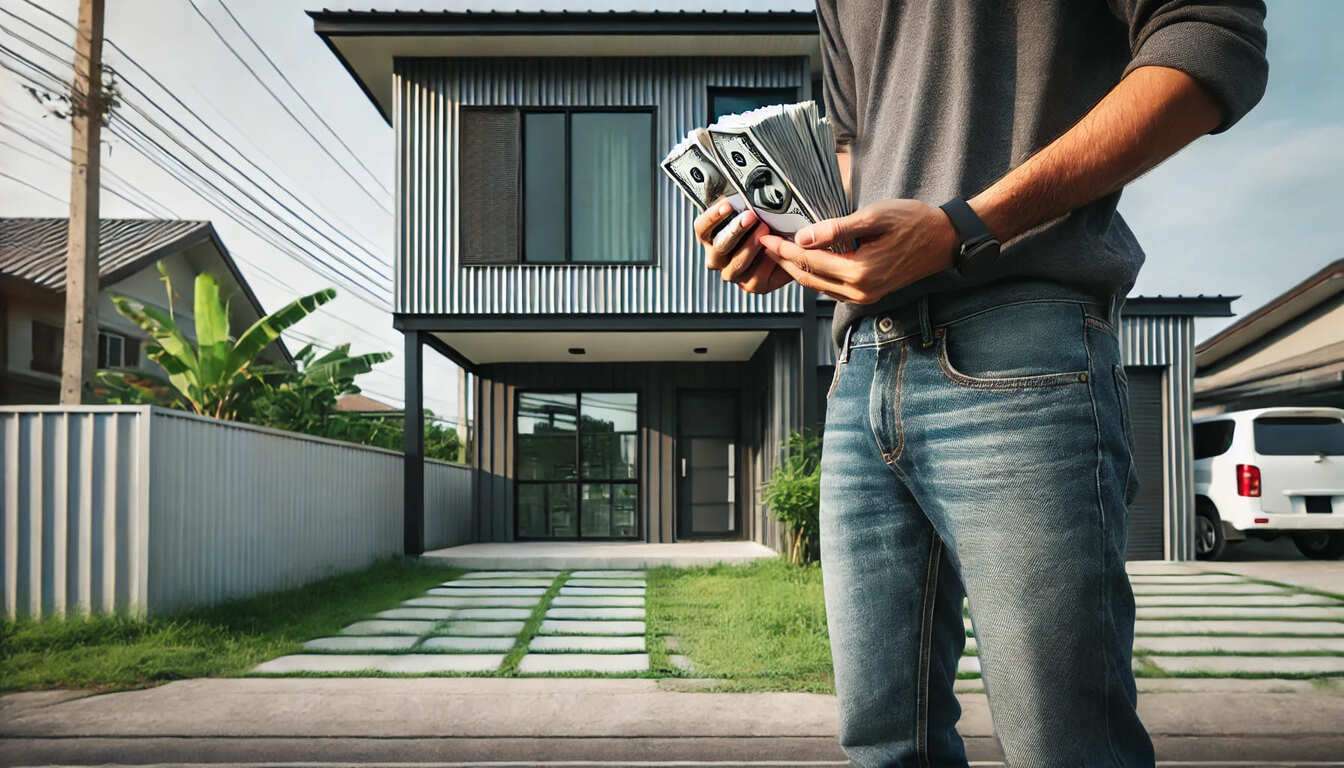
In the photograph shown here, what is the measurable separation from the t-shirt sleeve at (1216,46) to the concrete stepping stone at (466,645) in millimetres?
4366

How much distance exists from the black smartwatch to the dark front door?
38.9 feet

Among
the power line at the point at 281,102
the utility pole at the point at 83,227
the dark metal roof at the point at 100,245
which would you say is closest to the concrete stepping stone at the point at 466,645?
the utility pole at the point at 83,227

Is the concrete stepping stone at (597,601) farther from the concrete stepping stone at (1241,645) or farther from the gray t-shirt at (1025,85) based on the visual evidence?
the gray t-shirt at (1025,85)

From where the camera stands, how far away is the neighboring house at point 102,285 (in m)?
13.6

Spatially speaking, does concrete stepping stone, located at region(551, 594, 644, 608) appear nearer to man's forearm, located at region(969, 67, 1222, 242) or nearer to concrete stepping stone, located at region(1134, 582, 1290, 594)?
concrete stepping stone, located at region(1134, 582, 1290, 594)

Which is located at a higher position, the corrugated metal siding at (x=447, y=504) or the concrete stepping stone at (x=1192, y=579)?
the corrugated metal siding at (x=447, y=504)

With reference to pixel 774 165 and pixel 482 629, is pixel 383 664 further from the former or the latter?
pixel 774 165

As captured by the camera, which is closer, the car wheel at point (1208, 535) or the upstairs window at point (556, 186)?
the upstairs window at point (556, 186)

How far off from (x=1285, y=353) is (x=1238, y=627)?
14.3 meters

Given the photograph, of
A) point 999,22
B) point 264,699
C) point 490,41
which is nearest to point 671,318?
point 490,41

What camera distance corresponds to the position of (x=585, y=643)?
4898 mm

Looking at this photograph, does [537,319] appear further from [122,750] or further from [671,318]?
[122,750]

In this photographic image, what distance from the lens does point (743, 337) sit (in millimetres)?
10836

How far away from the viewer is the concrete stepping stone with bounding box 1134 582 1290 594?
7180 millimetres
